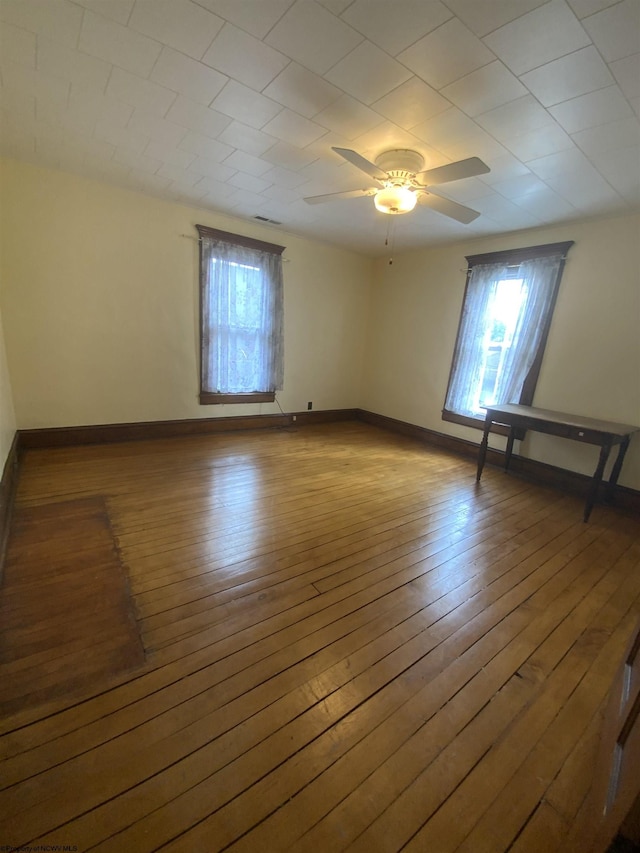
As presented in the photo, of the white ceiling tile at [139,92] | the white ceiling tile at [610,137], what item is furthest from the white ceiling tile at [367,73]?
the white ceiling tile at [610,137]

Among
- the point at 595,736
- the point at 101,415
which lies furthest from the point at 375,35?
the point at 101,415

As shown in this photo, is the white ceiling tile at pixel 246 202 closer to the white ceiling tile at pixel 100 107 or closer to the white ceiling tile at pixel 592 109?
the white ceiling tile at pixel 100 107

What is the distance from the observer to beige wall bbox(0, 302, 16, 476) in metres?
2.51

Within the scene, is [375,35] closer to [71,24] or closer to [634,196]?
[71,24]

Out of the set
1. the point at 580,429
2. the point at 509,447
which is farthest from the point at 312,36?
the point at 509,447

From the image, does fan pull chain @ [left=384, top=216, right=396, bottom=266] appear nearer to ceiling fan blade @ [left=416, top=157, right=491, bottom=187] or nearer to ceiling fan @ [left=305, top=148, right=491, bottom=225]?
ceiling fan @ [left=305, top=148, right=491, bottom=225]

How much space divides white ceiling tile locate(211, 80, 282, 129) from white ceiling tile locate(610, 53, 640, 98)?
5.51 ft

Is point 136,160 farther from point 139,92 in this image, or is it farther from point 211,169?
point 139,92

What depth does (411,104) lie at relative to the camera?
189cm

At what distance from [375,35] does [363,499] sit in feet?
9.26

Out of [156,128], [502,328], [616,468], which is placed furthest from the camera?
[502,328]

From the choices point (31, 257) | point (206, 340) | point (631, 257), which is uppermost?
point (631, 257)

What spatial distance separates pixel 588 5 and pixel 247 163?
2.21 meters

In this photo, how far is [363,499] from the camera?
9.95 feet
